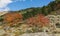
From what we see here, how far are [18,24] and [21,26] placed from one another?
3.01ft

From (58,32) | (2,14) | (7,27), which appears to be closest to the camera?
(58,32)

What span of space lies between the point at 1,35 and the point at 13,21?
→ 16.3ft

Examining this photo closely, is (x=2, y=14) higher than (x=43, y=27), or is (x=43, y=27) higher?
(x=2, y=14)

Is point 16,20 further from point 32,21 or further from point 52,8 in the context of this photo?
point 52,8

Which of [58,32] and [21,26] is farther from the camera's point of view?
[21,26]

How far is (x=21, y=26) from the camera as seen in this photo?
25531 mm

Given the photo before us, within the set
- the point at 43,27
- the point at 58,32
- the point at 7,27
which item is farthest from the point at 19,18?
the point at 58,32

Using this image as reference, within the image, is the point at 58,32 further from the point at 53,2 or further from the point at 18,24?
the point at 53,2

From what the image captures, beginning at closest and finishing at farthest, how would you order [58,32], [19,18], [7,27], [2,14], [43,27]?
[58,32] < [43,27] < [7,27] < [19,18] < [2,14]

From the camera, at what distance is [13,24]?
26.5 m

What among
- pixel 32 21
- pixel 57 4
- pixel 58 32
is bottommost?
pixel 58 32

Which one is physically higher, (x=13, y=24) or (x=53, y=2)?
(x=53, y=2)

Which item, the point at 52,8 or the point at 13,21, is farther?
the point at 52,8

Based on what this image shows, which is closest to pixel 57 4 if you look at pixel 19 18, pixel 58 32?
pixel 19 18
